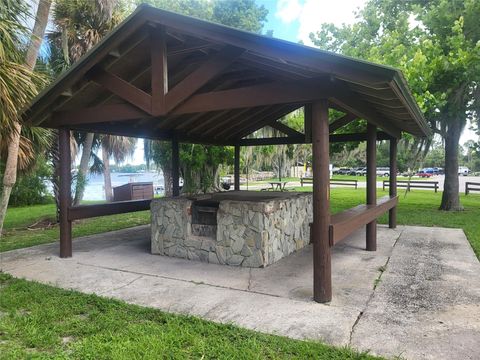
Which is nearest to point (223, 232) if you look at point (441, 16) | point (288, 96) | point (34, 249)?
point (288, 96)

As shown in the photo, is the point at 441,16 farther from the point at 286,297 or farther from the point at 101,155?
the point at 101,155

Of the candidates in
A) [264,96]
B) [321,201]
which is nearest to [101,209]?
[264,96]

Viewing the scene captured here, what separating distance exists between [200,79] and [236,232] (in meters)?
2.51

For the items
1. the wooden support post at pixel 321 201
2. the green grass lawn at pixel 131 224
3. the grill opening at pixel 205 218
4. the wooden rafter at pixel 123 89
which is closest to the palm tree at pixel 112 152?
the green grass lawn at pixel 131 224

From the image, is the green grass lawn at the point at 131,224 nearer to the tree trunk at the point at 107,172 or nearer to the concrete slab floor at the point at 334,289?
the concrete slab floor at the point at 334,289

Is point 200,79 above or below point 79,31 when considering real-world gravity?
below

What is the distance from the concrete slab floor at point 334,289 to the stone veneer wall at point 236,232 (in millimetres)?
225

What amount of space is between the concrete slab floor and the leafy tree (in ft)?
16.9

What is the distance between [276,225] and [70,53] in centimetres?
957

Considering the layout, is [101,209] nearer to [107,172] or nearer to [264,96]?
[264,96]

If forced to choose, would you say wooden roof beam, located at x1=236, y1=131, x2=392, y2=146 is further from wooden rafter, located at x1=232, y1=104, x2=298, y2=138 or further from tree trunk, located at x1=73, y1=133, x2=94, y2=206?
tree trunk, located at x1=73, y1=133, x2=94, y2=206

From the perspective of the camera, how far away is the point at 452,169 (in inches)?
510

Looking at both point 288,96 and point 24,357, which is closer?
point 24,357

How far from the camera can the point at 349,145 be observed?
11.9m
